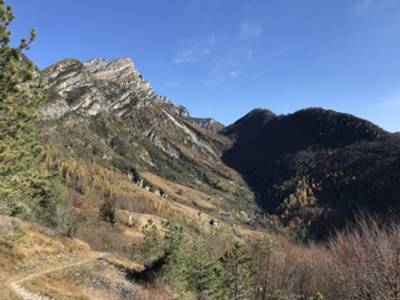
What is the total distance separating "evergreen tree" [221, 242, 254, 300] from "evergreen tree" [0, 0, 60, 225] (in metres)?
31.5

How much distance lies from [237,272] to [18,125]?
34741mm

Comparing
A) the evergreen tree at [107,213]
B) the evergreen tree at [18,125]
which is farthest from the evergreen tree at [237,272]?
the evergreen tree at [107,213]

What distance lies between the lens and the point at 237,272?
45.0 m

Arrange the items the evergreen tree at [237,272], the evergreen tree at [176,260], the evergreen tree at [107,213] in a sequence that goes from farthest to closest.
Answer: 1. the evergreen tree at [107,213]
2. the evergreen tree at [237,272]
3. the evergreen tree at [176,260]

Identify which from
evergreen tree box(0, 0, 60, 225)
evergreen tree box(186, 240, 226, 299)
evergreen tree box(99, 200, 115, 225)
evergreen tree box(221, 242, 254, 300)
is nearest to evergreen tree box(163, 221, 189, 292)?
evergreen tree box(186, 240, 226, 299)

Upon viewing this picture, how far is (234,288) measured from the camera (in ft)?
145

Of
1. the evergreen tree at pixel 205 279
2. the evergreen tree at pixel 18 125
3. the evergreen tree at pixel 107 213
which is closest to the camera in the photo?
the evergreen tree at pixel 18 125

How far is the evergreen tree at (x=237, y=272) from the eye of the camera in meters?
44.5

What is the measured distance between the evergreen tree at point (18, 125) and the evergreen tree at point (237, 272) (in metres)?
31.5

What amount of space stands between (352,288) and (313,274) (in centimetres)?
2387

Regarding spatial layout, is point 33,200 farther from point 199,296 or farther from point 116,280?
point 199,296

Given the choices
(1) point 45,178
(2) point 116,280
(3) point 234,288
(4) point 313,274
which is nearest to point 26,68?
(1) point 45,178

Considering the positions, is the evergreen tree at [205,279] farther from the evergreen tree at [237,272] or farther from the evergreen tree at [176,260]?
the evergreen tree at [237,272]

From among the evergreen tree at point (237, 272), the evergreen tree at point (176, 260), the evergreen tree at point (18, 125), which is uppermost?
the evergreen tree at point (18, 125)
